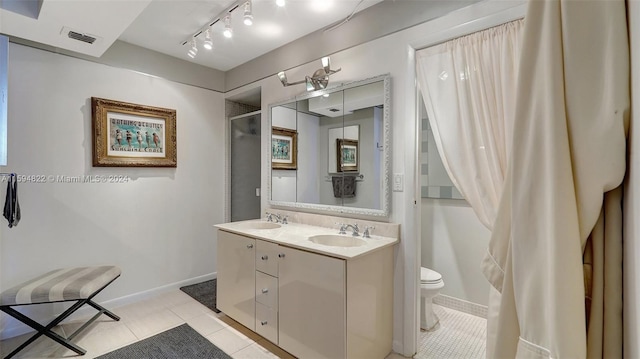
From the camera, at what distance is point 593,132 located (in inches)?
19.8

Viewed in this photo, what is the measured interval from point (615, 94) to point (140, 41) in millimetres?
3463

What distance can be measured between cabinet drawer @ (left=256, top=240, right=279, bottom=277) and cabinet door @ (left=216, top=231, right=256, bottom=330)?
0.07 m

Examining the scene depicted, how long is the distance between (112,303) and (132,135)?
1649 millimetres

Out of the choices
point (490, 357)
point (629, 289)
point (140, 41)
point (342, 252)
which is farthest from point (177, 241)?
point (629, 289)

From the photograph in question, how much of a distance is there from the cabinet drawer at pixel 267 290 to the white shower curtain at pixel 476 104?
1.46m

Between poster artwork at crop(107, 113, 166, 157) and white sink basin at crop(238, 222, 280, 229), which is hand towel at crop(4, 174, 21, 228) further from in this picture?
white sink basin at crop(238, 222, 280, 229)

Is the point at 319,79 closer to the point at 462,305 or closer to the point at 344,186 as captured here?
the point at 344,186

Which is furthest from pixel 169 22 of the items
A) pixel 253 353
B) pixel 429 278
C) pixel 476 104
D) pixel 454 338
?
pixel 454 338

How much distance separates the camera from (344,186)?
7.93 ft

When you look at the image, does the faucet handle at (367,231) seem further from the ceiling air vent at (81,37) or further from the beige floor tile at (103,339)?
the ceiling air vent at (81,37)

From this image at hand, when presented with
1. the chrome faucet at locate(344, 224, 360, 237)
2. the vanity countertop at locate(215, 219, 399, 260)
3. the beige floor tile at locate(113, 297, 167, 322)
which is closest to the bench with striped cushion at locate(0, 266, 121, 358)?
the beige floor tile at locate(113, 297, 167, 322)

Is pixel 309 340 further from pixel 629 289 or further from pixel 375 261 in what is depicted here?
pixel 629 289

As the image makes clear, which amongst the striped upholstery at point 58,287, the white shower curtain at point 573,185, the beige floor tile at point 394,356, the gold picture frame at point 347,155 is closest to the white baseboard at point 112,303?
the striped upholstery at point 58,287

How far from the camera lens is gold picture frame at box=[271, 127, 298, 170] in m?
2.82
